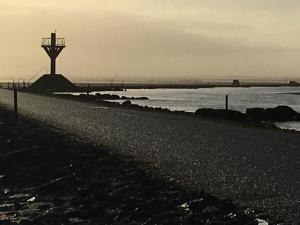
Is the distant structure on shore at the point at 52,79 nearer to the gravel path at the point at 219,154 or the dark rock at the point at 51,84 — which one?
the dark rock at the point at 51,84

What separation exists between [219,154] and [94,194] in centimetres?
497

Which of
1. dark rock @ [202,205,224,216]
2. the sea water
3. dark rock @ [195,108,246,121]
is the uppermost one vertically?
dark rock @ [202,205,224,216]

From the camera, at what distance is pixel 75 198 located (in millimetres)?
11867

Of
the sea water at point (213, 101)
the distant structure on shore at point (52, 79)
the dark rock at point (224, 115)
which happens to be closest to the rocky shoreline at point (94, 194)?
the dark rock at point (224, 115)

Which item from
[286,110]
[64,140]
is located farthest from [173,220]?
[286,110]

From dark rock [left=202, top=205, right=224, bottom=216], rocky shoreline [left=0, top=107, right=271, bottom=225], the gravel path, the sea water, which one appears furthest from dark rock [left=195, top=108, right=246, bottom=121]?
dark rock [left=202, top=205, right=224, bottom=216]

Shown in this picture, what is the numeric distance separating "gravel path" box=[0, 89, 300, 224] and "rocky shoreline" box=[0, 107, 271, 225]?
1.82ft

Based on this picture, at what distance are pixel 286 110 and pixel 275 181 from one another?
32.8 m

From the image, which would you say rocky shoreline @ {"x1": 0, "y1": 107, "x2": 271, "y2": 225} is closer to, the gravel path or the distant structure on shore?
the gravel path

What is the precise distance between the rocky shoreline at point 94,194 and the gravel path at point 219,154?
56 cm

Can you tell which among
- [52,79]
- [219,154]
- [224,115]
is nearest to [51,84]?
[52,79]

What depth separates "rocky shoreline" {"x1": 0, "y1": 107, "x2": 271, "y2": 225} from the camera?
388 inches

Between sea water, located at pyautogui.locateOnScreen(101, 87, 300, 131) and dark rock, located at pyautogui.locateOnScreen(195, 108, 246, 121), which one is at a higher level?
dark rock, located at pyautogui.locateOnScreen(195, 108, 246, 121)

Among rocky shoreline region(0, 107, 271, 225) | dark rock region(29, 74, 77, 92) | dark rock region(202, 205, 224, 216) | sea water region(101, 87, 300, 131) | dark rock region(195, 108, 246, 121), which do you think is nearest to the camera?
dark rock region(202, 205, 224, 216)
